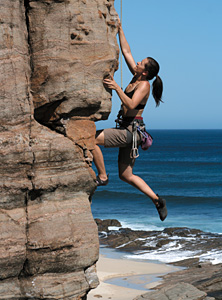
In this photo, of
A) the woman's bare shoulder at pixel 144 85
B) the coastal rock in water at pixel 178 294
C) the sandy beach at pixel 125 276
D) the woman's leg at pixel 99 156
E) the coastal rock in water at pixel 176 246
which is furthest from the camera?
the coastal rock in water at pixel 176 246

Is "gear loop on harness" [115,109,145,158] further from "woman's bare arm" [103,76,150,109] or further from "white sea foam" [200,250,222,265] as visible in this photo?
"white sea foam" [200,250,222,265]

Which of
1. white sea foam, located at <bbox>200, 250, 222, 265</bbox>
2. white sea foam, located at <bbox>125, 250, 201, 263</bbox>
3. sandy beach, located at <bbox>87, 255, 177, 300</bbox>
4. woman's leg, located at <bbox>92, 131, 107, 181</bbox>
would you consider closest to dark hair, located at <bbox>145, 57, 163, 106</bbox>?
woman's leg, located at <bbox>92, 131, 107, 181</bbox>


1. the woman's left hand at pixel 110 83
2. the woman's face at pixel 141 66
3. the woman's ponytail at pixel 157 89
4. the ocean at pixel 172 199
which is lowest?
the ocean at pixel 172 199

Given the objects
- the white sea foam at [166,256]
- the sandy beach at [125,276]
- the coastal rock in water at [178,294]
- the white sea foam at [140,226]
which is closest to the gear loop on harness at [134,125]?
the coastal rock in water at [178,294]

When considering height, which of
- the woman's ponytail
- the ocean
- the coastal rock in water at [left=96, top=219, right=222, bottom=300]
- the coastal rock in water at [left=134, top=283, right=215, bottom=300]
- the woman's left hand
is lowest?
the ocean

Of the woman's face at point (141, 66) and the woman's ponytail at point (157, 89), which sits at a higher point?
the woman's face at point (141, 66)

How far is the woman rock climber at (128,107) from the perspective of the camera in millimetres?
9008

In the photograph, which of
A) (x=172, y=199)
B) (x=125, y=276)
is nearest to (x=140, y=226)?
(x=125, y=276)

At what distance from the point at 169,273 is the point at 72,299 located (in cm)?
1159

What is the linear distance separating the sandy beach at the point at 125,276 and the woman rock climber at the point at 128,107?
775cm

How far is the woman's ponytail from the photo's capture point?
945 centimetres

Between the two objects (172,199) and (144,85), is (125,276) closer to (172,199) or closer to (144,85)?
(144,85)

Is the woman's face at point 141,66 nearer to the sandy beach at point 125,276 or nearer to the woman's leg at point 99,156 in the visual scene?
the woman's leg at point 99,156

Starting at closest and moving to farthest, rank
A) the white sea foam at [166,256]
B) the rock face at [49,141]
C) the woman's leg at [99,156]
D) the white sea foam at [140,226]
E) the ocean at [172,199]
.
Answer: the rock face at [49,141] → the woman's leg at [99,156] → the white sea foam at [166,256] → the white sea foam at [140,226] → the ocean at [172,199]
